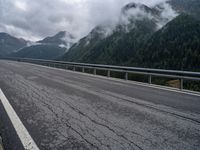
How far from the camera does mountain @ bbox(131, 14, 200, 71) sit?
10740cm

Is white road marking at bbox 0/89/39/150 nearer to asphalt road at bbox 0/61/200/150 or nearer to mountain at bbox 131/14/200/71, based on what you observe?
asphalt road at bbox 0/61/200/150

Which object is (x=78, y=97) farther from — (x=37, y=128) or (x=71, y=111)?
(x=37, y=128)

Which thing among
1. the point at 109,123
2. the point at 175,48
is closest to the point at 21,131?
the point at 109,123

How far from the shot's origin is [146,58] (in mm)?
134000

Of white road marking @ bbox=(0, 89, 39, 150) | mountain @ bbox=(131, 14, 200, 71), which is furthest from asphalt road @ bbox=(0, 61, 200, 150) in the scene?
mountain @ bbox=(131, 14, 200, 71)

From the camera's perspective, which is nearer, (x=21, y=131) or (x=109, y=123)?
(x=21, y=131)

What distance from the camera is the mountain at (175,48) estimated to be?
352ft

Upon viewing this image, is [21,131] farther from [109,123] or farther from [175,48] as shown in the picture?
[175,48]

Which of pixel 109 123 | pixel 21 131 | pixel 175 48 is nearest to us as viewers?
pixel 21 131

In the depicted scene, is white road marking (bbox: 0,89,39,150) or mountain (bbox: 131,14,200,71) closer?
white road marking (bbox: 0,89,39,150)

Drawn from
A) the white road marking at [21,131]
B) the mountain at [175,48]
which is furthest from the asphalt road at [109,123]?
the mountain at [175,48]

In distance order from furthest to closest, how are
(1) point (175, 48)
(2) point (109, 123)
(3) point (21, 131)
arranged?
(1) point (175, 48)
(2) point (109, 123)
(3) point (21, 131)

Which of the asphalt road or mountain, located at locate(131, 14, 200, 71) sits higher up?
mountain, located at locate(131, 14, 200, 71)

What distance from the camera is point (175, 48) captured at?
12825cm
